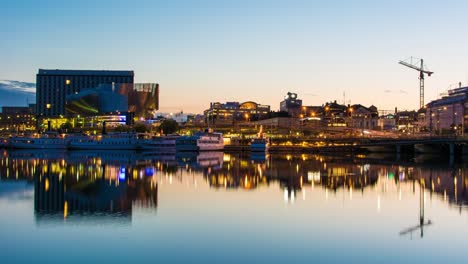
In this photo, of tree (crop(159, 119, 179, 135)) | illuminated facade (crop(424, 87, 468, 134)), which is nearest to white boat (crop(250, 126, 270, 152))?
tree (crop(159, 119, 179, 135))

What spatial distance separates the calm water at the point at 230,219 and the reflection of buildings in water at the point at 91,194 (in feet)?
0.20

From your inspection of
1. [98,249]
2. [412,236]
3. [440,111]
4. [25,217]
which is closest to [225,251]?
[98,249]

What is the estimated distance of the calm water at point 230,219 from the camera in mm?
19844

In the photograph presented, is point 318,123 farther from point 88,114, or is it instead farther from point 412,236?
point 412,236

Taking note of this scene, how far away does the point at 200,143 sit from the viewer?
95.9 metres

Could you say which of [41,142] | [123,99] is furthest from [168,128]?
[123,99]

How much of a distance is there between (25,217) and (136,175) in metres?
21.5

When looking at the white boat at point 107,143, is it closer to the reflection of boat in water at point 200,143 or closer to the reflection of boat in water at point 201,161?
the reflection of boat in water at point 200,143

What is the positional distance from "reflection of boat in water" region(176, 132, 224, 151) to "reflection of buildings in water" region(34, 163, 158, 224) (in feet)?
156

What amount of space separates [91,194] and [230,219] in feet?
37.4

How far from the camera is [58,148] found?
97500 mm

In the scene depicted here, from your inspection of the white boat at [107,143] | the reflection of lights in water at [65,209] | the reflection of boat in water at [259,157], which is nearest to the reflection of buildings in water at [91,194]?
the reflection of lights in water at [65,209]

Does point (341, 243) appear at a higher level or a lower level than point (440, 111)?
lower

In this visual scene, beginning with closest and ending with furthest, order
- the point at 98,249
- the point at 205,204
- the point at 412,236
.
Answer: the point at 98,249
the point at 412,236
the point at 205,204
